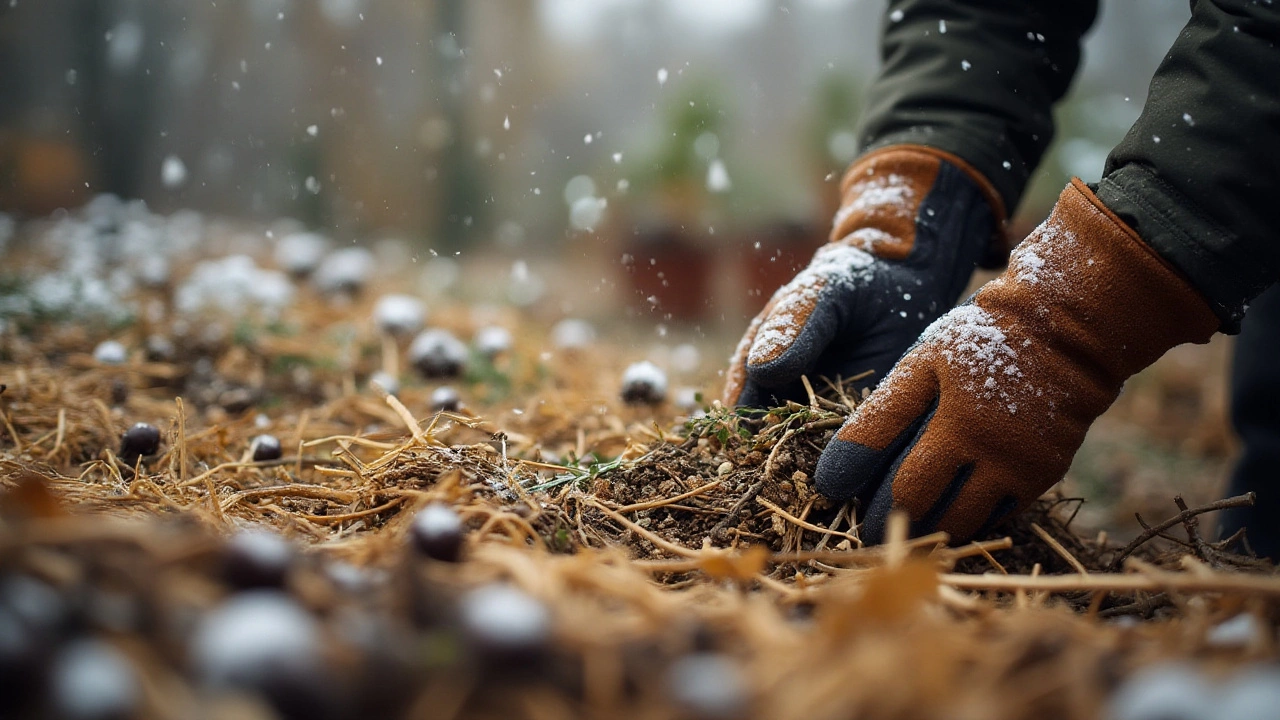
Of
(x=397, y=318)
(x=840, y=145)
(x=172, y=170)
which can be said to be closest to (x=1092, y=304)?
(x=397, y=318)

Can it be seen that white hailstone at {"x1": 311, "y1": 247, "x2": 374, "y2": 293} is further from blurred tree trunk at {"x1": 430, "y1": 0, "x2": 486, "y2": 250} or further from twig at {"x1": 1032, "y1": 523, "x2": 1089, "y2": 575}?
blurred tree trunk at {"x1": 430, "y1": 0, "x2": 486, "y2": 250}

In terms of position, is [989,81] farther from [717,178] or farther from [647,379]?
[717,178]

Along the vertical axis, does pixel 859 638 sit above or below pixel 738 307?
above

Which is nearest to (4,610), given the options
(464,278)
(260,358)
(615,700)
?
(615,700)

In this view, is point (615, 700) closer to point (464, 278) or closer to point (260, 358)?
point (260, 358)

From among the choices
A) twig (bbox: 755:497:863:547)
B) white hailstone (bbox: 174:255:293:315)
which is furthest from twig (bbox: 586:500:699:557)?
white hailstone (bbox: 174:255:293:315)

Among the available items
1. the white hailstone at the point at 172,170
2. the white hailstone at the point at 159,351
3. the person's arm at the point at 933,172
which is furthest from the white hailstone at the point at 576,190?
the person's arm at the point at 933,172
